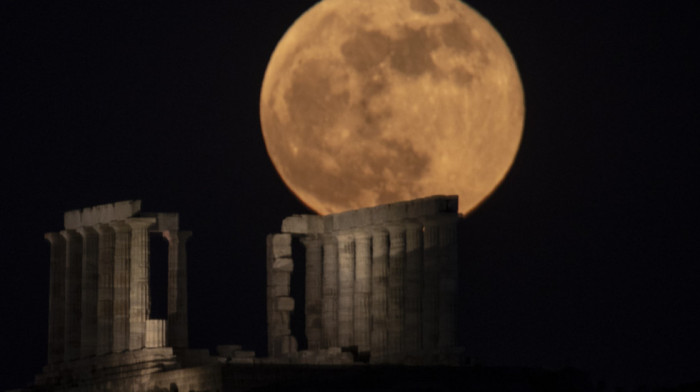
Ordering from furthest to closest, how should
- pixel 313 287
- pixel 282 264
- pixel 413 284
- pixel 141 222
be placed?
1. pixel 313 287
2. pixel 282 264
3. pixel 141 222
4. pixel 413 284

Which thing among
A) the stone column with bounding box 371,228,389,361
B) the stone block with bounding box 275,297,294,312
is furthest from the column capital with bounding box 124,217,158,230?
the stone column with bounding box 371,228,389,361

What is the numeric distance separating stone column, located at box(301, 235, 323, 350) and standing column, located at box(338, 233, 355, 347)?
3230mm

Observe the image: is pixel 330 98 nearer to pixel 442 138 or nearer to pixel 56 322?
pixel 442 138

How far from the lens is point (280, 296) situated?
4692 inches

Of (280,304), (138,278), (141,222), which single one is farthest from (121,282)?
(280,304)

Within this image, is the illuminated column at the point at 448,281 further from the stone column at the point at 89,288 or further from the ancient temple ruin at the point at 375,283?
the stone column at the point at 89,288

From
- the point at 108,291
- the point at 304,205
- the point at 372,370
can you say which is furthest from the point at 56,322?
the point at 372,370

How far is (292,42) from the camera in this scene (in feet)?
415

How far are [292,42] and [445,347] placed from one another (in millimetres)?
24330

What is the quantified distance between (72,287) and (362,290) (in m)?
14.7

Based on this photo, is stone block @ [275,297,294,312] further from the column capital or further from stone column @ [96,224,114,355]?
the column capital

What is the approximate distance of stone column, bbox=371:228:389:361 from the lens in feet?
372

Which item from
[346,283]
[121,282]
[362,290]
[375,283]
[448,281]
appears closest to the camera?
[448,281]

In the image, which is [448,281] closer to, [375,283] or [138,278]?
[375,283]
